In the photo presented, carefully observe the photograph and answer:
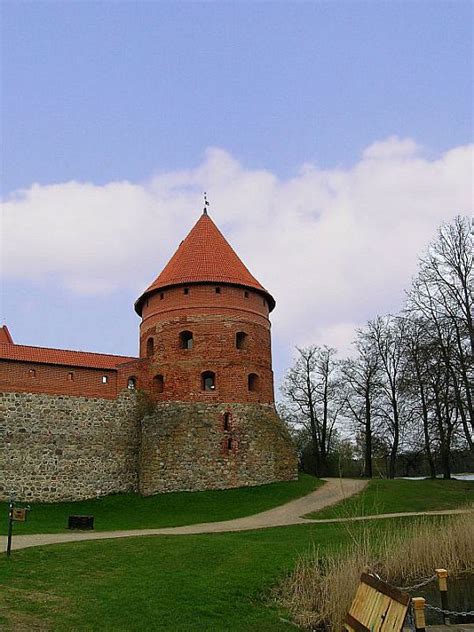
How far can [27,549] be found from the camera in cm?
1059

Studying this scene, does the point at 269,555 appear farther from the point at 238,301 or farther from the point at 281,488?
the point at 238,301

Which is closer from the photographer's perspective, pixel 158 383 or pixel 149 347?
pixel 158 383

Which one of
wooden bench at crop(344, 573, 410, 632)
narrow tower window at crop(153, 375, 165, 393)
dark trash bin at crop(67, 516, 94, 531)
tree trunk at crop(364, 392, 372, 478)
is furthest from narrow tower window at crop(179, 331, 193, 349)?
wooden bench at crop(344, 573, 410, 632)

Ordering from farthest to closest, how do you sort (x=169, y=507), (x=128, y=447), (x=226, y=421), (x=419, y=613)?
1. (x=128, y=447)
2. (x=226, y=421)
3. (x=169, y=507)
4. (x=419, y=613)

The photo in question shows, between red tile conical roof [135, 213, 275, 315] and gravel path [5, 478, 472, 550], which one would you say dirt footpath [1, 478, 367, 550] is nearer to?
gravel path [5, 478, 472, 550]

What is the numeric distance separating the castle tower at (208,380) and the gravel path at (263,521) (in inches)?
78.3

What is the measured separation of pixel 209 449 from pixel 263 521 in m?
4.47

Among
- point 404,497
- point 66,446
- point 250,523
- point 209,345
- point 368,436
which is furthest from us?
point 368,436

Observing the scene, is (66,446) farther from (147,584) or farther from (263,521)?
(147,584)

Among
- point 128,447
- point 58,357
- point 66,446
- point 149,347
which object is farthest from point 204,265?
point 66,446

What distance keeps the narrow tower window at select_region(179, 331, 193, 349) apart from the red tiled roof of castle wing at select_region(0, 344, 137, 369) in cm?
218

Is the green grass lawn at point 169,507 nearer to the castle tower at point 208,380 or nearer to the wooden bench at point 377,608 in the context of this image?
the castle tower at point 208,380

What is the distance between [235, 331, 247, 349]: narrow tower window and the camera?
2253 centimetres

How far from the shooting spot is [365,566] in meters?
8.58
